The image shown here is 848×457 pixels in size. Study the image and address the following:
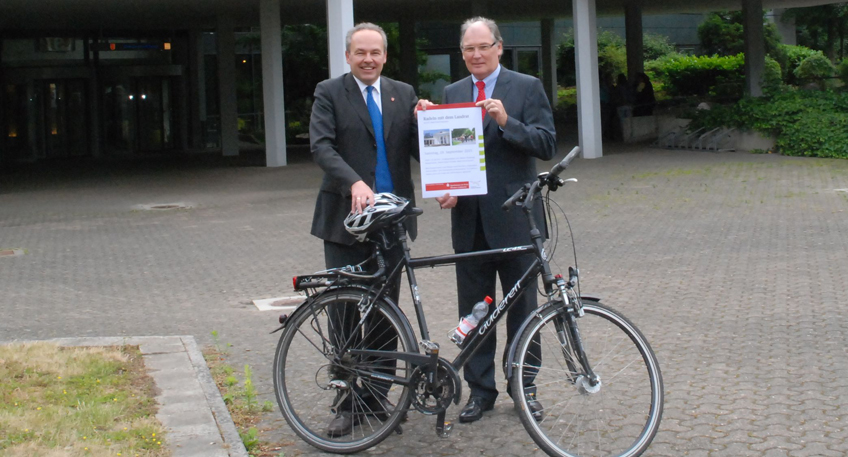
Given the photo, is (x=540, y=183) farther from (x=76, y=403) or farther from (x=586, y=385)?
(x=76, y=403)

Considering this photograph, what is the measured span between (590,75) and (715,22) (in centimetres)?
2862

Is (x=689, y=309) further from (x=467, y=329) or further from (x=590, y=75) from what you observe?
(x=590, y=75)

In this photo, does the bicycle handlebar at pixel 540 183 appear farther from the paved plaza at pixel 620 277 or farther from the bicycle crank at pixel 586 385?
the paved plaza at pixel 620 277

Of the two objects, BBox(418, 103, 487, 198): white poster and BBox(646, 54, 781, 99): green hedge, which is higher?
BBox(646, 54, 781, 99): green hedge

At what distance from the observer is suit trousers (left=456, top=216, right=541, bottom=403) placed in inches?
186

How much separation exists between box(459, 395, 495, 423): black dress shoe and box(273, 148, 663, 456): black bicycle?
1.43ft

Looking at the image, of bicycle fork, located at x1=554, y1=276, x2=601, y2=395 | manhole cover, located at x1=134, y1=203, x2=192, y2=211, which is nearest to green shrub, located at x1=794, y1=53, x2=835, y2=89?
manhole cover, located at x1=134, y1=203, x2=192, y2=211

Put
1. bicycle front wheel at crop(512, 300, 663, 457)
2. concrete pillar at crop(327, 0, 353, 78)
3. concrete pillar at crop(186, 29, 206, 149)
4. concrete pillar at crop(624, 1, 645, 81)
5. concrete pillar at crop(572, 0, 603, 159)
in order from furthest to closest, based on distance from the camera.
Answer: concrete pillar at crop(186, 29, 206, 149)
concrete pillar at crop(624, 1, 645, 81)
concrete pillar at crop(572, 0, 603, 159)
concrete pillar at crop(327, 0, 353, 78)
bicycle front wheel at crop(512, 300, 663, 457)

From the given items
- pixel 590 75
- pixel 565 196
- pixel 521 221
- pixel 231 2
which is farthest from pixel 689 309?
pixel 231 2

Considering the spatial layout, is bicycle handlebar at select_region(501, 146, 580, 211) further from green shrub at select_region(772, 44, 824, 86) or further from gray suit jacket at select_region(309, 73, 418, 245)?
green shrub at select_region(772, 44, 824, 86)

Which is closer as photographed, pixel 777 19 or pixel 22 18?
pixel 22 18

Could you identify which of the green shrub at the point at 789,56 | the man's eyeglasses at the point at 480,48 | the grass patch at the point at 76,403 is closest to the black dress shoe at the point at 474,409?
the grass patch at the point at 76,403

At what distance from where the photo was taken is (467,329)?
14.3ft

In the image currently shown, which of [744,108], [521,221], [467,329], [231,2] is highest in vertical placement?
[231,2]
